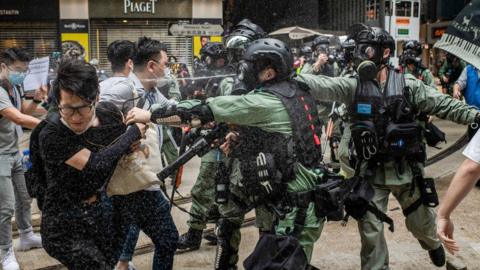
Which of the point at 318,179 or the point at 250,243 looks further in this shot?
the point at 250,243

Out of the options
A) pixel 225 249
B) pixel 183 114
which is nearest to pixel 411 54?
pixel 225 249

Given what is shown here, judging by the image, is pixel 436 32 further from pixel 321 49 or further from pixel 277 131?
pixel 277 131

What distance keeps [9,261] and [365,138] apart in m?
2.93

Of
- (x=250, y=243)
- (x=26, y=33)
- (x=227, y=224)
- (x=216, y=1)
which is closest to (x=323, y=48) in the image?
(x=250, y=243)

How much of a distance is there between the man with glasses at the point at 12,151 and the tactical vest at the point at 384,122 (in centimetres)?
238

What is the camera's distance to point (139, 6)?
1959 cm

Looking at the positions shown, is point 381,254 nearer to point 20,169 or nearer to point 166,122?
point 166,122

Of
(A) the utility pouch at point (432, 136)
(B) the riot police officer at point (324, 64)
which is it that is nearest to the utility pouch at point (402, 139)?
(A) the utility pouch at point (432, 136)

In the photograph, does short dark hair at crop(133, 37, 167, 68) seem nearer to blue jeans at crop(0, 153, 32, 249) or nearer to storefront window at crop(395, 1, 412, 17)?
blue jeans at crop(0, 153, 32, 249)

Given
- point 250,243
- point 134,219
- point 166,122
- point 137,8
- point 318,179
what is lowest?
point 250,243

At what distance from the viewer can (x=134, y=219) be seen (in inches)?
158

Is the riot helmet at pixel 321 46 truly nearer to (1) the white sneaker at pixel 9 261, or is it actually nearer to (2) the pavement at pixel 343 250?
(2) the pavement at pixel 343 250

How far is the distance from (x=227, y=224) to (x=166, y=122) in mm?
1480

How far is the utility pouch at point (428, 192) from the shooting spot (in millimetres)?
4398
